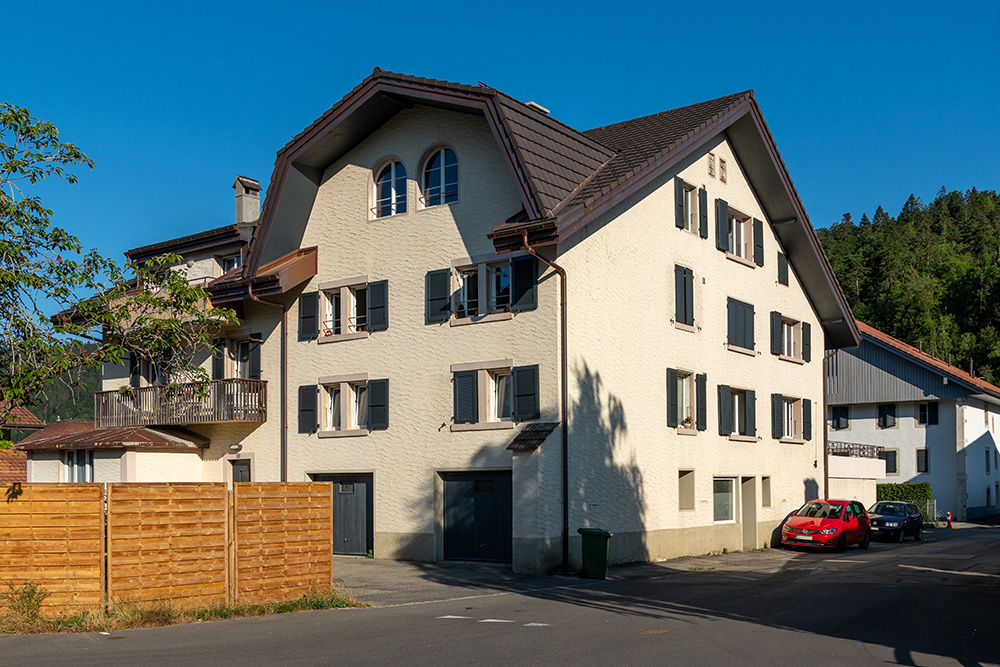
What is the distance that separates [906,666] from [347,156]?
2026 centimetres

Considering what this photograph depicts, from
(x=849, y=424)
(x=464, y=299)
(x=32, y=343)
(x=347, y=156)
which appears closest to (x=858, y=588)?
(x=464, y=299)

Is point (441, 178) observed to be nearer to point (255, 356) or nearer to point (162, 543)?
point (255, 356)

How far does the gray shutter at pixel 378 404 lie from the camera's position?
86.4 ft

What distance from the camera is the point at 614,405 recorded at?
24906mm

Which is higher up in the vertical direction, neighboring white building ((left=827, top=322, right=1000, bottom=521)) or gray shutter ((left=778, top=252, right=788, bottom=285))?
gray shutter ((left=778, top=252, right=788, bottom=285))

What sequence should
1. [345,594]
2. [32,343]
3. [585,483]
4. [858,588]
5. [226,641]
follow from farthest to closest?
[585,483] < [858,588] < [345,594] < [32,343] < [226,641]

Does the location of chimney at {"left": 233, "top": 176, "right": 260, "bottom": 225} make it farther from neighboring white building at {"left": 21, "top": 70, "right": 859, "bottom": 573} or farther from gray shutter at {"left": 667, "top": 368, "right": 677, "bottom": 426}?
gray shutter at {"left": 667, "top": 368, "right": 677, "bottom": 426}

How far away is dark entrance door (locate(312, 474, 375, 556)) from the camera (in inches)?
1049

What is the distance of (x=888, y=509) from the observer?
3703cm

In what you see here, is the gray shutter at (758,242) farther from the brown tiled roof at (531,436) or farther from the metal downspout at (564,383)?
the brown tiled roof at (531,436)

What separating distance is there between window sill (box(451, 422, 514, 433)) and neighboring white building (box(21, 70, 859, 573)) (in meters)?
0.05

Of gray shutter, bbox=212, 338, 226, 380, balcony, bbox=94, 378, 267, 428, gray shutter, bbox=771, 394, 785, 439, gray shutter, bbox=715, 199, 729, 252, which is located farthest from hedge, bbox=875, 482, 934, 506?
gray shutter, bbox=212, 338, 226, 380

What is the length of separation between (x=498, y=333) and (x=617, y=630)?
11451 millimetres

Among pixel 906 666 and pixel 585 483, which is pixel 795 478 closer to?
pixel 585 483
